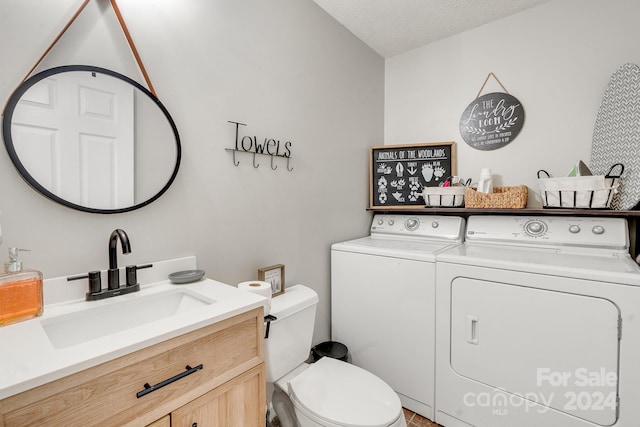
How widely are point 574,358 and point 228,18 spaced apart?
2.24 m

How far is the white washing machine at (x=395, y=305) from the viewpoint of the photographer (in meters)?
1.74

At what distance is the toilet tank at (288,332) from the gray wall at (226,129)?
0.79 ft

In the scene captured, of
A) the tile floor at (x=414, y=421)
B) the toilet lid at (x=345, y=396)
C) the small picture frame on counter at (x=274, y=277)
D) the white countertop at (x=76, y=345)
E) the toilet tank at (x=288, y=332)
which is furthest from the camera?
the tile floor at (x=414, y=421)

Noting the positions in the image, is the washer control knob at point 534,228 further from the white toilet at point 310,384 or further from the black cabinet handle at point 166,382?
the black cabinet handle at point 166,382

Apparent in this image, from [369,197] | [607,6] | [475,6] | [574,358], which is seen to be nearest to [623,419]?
[574,358]

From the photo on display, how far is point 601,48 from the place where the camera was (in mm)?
1813

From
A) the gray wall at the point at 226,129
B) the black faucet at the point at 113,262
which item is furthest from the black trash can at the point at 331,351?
the black faucet at the point at 113,262

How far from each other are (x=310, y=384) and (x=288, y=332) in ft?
0.84

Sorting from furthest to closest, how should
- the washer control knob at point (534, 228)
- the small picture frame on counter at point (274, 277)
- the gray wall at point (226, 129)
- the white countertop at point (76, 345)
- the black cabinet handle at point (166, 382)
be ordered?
the washer control knob at point (534, 228) < the small picture frame on counter at point (274, 277) < the gray wall at point (226, 129) < the black cabinet handle at point (166, 382) < the white countertop at point (76, 345)

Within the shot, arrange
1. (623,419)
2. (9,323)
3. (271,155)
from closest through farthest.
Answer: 1. (9,323)
2. (623,419)
3. (271,155)

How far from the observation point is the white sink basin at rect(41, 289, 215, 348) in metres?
0.92

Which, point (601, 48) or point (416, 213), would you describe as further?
point (416, 213)

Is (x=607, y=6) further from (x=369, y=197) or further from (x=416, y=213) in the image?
(x=369, y=197)

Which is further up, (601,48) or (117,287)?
(601,48)
